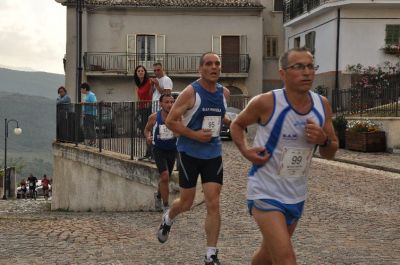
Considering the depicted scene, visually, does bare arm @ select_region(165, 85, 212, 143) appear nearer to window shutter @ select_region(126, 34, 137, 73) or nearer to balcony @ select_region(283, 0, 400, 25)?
balcony @ select_region(283, 0, 400, 25)

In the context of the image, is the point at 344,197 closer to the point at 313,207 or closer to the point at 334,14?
the point at 313,207

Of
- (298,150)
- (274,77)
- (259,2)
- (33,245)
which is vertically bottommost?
(33,245)

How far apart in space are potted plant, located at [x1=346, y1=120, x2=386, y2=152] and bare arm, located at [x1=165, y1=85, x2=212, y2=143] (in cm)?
1451

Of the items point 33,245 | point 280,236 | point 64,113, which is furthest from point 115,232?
point 64,113

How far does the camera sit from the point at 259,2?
4081cm

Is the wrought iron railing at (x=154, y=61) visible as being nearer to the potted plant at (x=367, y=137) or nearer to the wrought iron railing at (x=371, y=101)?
the wrought iron railing at (x=371, y=101)

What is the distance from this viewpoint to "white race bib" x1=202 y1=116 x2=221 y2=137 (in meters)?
6.69

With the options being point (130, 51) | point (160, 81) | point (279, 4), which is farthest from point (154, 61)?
point (160, 81)

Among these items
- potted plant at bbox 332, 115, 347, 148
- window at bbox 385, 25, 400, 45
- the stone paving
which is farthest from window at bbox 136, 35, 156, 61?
the stone paving

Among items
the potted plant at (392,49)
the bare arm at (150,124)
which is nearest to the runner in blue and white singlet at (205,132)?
the bare arm at (150,124)

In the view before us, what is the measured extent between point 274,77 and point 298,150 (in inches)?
1494

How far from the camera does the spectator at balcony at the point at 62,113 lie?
2030 centimetres

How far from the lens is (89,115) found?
17.7 metres

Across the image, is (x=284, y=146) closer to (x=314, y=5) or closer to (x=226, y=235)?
(x=226, y=235)
